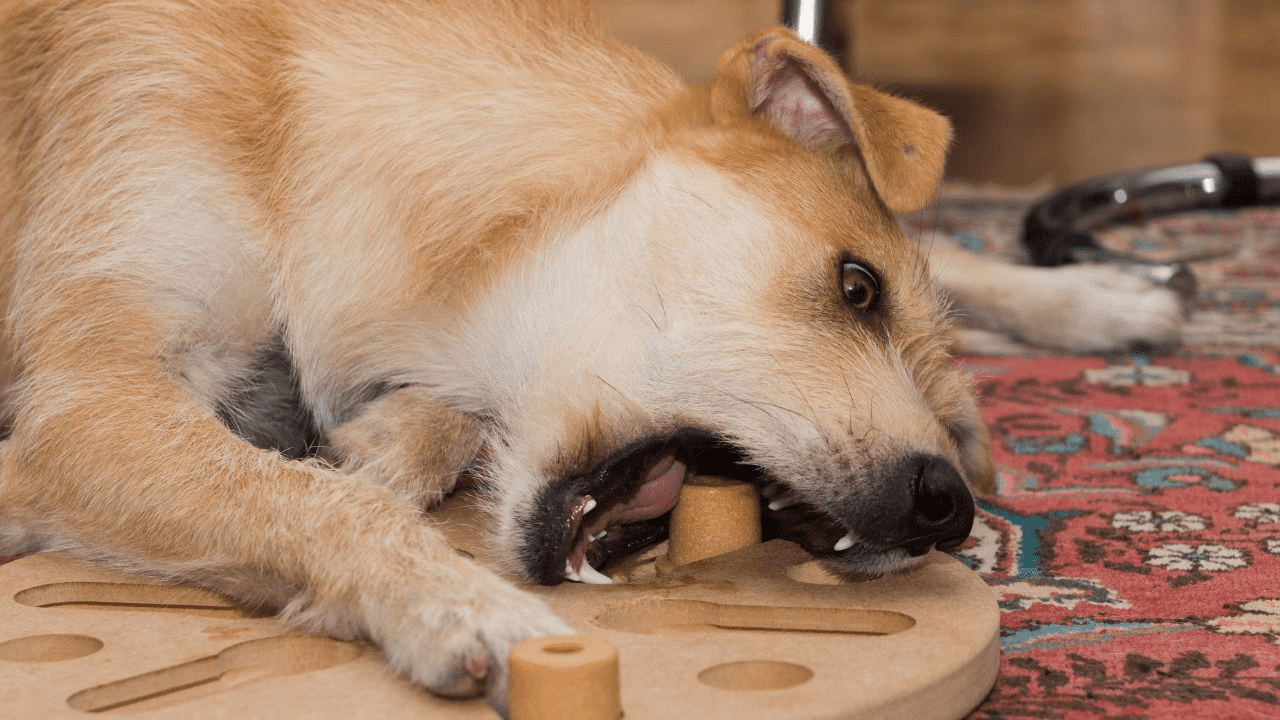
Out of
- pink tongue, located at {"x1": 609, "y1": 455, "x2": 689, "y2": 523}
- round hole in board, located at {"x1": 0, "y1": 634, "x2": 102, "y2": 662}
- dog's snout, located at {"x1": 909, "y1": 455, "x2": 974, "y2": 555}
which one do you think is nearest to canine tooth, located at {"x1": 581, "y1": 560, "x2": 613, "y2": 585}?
pink tongue, located at {"x1": 609, "y1": 455, "x2": 689, "y2": 523}

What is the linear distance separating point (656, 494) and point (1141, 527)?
606mm

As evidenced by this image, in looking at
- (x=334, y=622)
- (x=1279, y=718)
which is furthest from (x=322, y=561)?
(x=1279, y=718)

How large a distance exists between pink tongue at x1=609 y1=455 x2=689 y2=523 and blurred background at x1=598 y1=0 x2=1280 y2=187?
217 cm

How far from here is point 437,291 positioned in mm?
1715

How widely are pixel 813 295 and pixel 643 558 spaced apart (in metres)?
0.36

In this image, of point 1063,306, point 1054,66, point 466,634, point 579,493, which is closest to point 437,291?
point 579,493

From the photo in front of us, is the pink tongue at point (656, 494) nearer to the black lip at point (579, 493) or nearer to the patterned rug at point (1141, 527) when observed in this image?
the black lip at point (579, 493)

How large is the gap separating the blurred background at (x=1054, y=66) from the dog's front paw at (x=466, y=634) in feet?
8.46

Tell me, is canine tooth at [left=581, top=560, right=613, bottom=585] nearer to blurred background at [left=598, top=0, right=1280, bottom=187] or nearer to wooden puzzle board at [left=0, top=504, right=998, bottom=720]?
wooden puzzle board at [left=0, top=504, right=998, bottom=720]

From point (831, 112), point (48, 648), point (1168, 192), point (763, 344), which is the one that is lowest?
point (48, 648)

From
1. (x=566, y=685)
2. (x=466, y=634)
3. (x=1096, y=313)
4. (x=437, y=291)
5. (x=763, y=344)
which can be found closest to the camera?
(x=566, y=685)

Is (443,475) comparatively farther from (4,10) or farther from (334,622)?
(4,10)

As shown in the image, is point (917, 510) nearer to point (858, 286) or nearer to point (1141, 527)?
point (858, 286)

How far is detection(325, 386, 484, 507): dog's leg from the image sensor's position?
1.71 m
